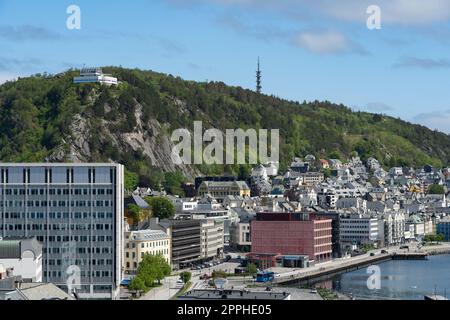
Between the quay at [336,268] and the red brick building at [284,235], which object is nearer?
the quay at [336,268]

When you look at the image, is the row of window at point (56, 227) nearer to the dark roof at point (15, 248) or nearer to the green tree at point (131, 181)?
the dark roof at point (15, 248)

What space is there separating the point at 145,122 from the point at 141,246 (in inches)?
683

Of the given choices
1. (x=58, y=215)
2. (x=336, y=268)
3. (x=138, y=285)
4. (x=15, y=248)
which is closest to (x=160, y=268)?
(x=138, y=285)

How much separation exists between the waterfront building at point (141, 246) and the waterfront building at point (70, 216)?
2.13 m

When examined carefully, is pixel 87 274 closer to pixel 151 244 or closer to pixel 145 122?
pixel 151 244

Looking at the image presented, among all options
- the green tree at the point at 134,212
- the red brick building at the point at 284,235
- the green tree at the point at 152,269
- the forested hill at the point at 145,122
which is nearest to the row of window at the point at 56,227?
the green tree at the point at 152,269

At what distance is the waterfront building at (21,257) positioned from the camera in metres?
10.8

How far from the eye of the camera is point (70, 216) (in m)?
13.0

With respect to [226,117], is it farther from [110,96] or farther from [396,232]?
[396,232]

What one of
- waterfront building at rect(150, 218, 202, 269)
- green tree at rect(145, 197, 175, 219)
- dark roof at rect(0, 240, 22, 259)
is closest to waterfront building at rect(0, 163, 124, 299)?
dark roof at rect(0, 240, 22, 259)

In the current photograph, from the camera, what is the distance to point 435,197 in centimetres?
3441

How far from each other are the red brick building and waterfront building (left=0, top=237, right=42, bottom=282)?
875 centimetres

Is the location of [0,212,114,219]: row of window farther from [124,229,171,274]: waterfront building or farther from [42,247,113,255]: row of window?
[124,229,171,274]: waterfront building

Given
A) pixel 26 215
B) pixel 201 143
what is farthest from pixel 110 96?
pixel 26 215
